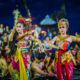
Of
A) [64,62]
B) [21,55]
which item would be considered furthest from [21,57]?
[64,62]

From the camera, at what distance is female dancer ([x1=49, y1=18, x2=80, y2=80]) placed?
8.74 feet

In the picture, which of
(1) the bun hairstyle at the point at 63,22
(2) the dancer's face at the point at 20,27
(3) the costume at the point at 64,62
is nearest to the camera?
(3) the costume at the point at 64,62

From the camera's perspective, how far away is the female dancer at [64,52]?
266 cm

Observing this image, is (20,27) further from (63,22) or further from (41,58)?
(63,22)

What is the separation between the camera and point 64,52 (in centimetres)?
272

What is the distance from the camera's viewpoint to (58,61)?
272 centimetres

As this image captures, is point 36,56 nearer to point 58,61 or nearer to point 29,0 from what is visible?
point 58,61

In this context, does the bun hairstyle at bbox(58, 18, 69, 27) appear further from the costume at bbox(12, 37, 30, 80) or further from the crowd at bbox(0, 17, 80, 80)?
the costume at bbox(12, 37, 30, 80)

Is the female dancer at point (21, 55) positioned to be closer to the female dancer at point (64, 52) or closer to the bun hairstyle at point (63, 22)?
the female dancer at point (64, 52)

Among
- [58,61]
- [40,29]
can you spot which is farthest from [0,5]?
[58,61]

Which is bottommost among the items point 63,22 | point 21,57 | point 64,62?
point 64,62

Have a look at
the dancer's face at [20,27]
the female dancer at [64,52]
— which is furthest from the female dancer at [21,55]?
the female dancer at [64,52]

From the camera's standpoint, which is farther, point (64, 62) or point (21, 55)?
point (21, 55)

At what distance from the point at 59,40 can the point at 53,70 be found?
1.99 feet
